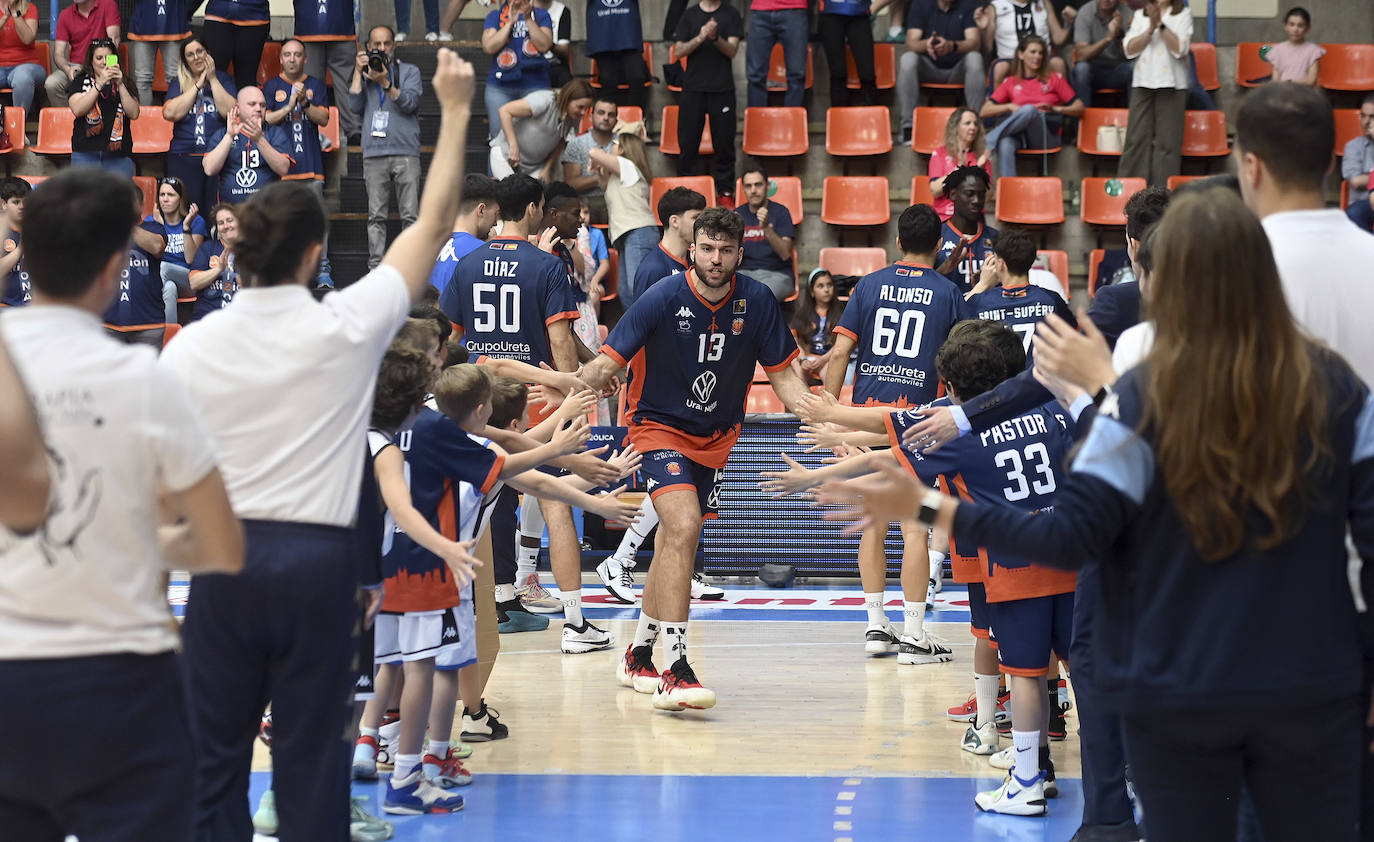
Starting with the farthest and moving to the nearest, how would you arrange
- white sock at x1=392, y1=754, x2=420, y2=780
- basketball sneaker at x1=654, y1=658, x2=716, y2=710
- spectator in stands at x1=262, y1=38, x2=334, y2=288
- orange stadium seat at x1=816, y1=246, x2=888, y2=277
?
orange stadium seat at x1=816, y1=246, x2=888, y2=277 < spectator in stands at x1=262, y1=38, x2=334, y2=288 < basketball sneaker at x1=654, y1=658, x2=716, y2=710 < white sock at x1=392, y1=754, x2=420, y2=780

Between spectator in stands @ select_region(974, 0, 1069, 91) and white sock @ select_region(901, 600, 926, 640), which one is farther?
spectator in stands @ select_region(974, 0, 1069, 91)

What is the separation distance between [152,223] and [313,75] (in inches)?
102

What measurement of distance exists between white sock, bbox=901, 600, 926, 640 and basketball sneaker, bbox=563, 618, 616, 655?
1.70 metres

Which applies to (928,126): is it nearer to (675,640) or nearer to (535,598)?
(535,598)

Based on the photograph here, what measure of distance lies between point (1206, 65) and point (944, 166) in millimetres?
4348

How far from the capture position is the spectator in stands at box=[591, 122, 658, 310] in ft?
42.4

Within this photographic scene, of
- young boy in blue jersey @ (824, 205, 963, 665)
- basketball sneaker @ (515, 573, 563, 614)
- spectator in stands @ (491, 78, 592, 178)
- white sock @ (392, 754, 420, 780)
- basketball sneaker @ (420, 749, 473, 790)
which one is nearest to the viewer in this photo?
white sock @ (392, 754, 420, 780)

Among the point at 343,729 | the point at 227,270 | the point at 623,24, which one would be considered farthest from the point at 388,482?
the point at 623,24

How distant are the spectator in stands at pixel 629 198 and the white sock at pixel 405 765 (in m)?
7.93

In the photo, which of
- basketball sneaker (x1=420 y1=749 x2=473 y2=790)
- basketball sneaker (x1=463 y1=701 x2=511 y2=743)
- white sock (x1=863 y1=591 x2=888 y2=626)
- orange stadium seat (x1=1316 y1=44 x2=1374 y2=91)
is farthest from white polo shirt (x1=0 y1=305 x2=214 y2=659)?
orange stadium seat (x1=1316 y1=44 x2=1374 y2=91)

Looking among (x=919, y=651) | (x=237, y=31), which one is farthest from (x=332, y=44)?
(x=919, y=651)

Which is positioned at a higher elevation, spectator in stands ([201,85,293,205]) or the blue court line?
spectator in stands ([201,85,293,205])

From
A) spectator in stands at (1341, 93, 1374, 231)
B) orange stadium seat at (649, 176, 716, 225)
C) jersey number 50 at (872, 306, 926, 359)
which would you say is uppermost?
spectator in stands at (1341, 93, 1374, 231)

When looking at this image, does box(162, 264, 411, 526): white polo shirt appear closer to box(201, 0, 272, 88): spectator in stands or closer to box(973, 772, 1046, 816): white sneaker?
box(973, 772, 1046, 816): white sneaker
